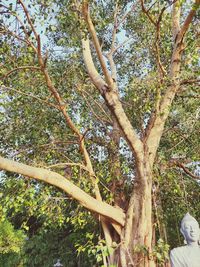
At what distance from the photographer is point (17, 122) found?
6.48m

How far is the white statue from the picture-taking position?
10.2 ft

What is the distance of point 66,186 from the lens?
4512mm

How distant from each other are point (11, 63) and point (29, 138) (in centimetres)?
156

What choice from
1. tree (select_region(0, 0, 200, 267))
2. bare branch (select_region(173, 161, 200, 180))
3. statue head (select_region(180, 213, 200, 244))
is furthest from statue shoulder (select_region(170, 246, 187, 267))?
bare branch (select_region(173, 161, 200, 180))

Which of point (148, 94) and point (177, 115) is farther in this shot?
point (177, 115)

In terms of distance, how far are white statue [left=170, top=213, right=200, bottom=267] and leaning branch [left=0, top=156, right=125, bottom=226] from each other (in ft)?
5.60

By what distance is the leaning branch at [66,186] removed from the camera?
4.05 metres

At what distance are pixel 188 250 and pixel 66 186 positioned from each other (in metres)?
1.89

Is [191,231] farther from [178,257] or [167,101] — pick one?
[167,101]

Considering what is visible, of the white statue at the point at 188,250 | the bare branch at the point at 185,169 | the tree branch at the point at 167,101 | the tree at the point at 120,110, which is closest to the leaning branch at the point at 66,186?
the tree at the point at 120,110

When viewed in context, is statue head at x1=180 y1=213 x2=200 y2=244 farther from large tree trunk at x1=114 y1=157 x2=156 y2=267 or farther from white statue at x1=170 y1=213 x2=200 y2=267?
large tree trunk at x1=114 y1=157 x2=156 y2=267

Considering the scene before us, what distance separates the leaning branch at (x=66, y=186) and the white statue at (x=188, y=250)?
5.60 feet

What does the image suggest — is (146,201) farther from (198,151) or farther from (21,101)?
(21,101)

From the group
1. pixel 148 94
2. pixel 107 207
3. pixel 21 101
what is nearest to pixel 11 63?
pixel 21 101
